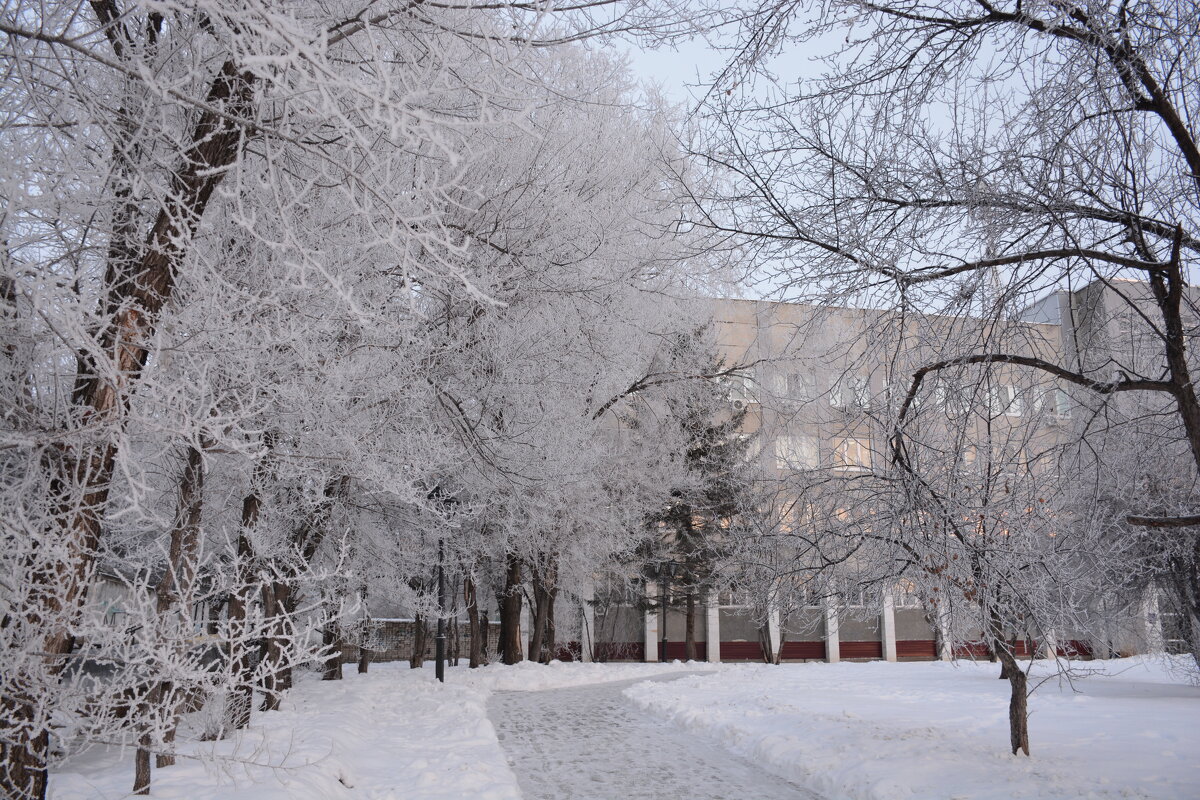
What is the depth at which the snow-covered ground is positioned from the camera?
579 centimetres

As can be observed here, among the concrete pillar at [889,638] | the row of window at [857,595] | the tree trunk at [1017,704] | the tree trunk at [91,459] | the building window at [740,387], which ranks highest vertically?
the building window at [740,387]

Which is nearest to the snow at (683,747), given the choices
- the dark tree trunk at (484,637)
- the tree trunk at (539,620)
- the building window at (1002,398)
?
the building window at (1002,398)

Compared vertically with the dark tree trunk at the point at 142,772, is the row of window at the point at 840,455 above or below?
above

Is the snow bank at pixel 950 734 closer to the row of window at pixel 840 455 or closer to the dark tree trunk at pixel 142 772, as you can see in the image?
the row of window at pixel 840 455

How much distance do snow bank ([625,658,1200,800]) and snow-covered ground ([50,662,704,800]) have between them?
325 centimetres

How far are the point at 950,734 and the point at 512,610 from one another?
→ 1459 centimetres

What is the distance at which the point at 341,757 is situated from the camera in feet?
26.2

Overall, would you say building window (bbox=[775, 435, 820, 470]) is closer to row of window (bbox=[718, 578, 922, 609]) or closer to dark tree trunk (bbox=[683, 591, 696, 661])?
row of window (bbox=[718, 578, 922, 609])

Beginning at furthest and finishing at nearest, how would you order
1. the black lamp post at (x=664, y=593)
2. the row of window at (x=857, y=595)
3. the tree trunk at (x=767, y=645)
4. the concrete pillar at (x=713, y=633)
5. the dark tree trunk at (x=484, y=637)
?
the concrete pillar at (x=713, y=633) < the tree trunk at (x=767, y=645) < the black lamp post at (x=664, y=593) < the dark tree trunk at (x=484, y=637) < the row of window at (x=857, y=595)

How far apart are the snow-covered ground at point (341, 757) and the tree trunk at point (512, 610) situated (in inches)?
263

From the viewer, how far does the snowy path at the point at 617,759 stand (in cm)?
818

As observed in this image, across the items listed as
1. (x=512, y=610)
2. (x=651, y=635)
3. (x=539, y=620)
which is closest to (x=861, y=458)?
(x=512, y=610)

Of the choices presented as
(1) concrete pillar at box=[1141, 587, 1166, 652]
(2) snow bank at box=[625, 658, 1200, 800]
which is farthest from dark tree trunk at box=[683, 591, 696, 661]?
(1) concrete pillar at box=[1141, 587, 1166, 652]

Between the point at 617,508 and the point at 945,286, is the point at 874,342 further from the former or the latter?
the point at 617,508
